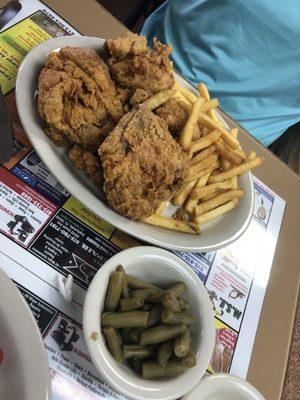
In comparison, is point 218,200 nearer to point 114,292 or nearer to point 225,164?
point 225,164

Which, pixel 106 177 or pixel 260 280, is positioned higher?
pixel 106 177

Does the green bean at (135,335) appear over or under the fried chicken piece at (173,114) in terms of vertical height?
under

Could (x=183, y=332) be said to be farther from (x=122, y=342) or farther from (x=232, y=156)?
(x=232, y=156)

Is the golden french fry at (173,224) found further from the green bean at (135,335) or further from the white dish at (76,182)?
the green bean at (135,335)

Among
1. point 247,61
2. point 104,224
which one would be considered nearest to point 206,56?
point 247,61

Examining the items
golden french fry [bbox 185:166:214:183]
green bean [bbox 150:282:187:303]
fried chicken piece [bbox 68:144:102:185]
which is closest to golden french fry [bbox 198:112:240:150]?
golden french fry [bbox 185:166:214:183]

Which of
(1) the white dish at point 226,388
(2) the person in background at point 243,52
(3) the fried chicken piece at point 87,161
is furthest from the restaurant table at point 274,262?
(3) the fried chicken piece at point 87,161

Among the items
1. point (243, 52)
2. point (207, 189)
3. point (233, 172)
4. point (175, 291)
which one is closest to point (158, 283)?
point (175, 291)
